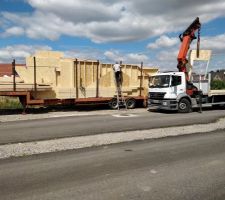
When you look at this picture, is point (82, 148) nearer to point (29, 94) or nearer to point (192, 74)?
point (29, 94)

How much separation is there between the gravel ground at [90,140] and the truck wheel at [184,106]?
6.72m

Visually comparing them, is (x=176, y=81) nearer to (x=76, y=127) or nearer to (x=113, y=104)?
(x=113, y=104)

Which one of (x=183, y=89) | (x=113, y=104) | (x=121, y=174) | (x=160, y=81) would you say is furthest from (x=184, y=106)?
(x=121, y=174)

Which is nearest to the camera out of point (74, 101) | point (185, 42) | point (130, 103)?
point (74, 101)

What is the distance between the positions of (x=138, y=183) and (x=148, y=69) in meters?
20.6

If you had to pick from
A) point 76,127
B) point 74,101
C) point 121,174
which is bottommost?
point 121,174

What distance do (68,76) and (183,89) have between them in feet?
22.2

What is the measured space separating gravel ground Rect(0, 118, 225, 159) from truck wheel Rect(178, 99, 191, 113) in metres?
6.72

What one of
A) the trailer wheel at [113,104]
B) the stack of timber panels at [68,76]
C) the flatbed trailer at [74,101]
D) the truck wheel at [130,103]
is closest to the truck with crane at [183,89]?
the truck wheel at [130,103]

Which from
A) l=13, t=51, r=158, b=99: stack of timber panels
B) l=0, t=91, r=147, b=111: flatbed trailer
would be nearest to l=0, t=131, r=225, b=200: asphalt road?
l=0, t=91, r=147, b=111: flatbed trailer

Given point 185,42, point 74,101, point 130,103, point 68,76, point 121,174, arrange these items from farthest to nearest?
1. point 130,103
2. point 185,42
3. point 74,101
4. point 68,76
5. point 121,174

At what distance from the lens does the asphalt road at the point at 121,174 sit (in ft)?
22.6

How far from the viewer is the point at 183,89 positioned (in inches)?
933

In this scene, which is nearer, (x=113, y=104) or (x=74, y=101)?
(x=74, y=101)
